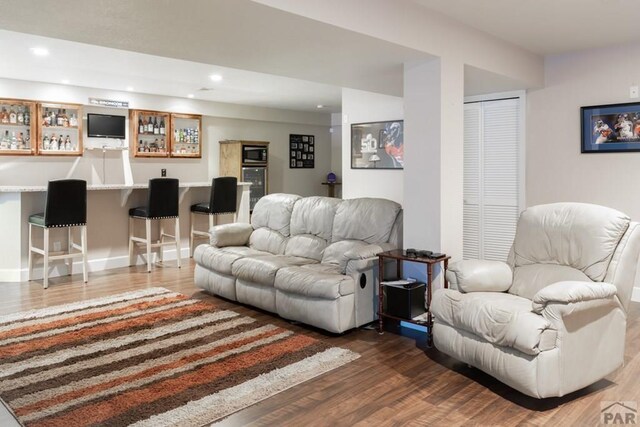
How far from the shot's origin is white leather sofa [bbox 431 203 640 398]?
253 cm

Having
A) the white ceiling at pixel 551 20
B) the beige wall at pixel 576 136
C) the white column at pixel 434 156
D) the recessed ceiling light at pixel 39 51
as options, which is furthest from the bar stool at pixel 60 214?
the beige wall at pixel 576 136

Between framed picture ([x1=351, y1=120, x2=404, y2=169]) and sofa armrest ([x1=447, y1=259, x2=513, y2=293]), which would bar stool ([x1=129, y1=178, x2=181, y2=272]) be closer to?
framed picture ([x1=351, y1=120, x2=404, y2=169])

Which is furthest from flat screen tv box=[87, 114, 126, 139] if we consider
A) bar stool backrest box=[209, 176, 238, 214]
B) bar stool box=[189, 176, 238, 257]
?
bar stool backrest box=[209, 176, 238, 214]

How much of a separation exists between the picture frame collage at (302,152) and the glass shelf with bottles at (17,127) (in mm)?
4960

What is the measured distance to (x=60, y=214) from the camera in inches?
208

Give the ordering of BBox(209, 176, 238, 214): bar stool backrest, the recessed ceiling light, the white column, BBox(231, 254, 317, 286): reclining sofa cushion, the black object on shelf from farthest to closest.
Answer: BBox(209, 176, 238, 214): bar stool backrest, the recessed ceiling light, BBox(231, 254, 317, 286): reclining sofa cushion, the white column, the black object on shelf

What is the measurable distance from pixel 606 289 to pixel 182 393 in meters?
2.42

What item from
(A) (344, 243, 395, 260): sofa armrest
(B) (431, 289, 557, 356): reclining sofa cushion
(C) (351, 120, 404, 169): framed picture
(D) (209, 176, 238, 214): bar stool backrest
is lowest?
(B) (431, 289, 557, 356): reclining sofa cushion

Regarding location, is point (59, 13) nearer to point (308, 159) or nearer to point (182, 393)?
point (182, 393)

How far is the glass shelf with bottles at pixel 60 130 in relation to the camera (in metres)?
6.65

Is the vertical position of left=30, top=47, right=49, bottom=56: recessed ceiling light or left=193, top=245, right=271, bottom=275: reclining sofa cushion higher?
left=30, top=47, right=49, bottom=56: recessed ceiling light

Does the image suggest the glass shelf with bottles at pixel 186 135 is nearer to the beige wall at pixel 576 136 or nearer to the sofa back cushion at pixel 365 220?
the sofa back cushion at pixel 365 220

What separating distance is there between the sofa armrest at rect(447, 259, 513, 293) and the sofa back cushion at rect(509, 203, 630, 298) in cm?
11

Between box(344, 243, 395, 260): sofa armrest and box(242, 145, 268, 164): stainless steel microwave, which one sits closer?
box(344, 243, 395, 260): sofa armrest
